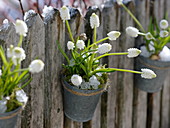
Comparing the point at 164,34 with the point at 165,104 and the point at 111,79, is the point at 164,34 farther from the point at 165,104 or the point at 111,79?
the point at 165,104

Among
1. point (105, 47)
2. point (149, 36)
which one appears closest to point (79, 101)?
point (105, 47)

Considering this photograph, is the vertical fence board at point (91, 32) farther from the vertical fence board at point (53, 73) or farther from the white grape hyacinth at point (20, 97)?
the white grape hyacinth at point (20, 97)

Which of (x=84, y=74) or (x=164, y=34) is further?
(x=164, y=34)

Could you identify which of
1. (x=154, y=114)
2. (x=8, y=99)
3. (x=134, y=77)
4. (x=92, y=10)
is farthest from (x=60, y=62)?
(x=154, y=114)

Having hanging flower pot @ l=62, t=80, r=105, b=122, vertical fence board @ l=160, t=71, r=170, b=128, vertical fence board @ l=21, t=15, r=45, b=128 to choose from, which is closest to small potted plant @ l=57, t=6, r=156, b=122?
hanging flower pot @ l=62, t=80, r=105, b=122

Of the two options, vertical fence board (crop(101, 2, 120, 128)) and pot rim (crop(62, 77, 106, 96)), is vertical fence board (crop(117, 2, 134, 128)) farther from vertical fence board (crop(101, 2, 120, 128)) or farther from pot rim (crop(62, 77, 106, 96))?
pot rim (crop(62, 77, 106, 96))
